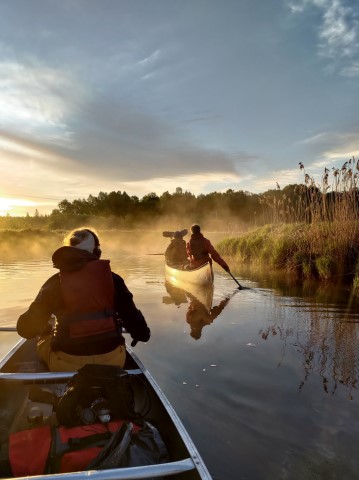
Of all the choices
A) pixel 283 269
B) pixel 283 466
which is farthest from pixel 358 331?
pixel 283 269

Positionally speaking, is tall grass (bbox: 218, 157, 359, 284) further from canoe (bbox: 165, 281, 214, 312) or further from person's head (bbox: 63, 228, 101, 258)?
person's head (bbox: 63, 228, 101, 258)

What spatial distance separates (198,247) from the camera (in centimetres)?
1308

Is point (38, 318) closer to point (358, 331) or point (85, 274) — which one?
point (85, 274)

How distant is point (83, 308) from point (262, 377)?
111 inches

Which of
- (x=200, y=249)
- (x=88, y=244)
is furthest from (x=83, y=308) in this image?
(x=200, y=249)

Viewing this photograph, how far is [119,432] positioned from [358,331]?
5.96m

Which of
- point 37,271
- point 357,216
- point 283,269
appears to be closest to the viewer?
point 357,216

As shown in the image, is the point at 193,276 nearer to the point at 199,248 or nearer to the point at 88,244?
the point at 199,248

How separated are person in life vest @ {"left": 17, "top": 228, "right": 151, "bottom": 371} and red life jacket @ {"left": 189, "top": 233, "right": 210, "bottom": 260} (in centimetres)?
908

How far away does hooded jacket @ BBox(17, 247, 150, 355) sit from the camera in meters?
3.65

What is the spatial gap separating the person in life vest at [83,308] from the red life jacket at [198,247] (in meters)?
9.08

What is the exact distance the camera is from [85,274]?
3648 mm

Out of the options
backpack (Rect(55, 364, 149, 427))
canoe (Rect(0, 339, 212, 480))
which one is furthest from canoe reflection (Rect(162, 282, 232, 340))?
backpack (Rect(55, 364, 149, 427))

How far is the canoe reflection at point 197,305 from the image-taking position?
8461 mm
